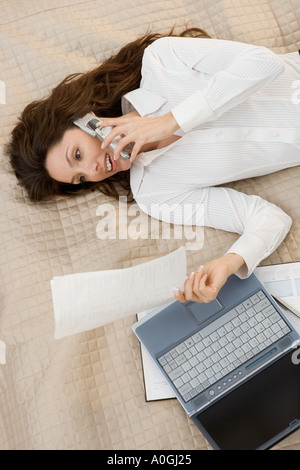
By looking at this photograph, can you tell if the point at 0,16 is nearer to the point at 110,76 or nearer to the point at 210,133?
the point at 110,76

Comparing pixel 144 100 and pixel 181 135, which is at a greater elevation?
pixel 144 100

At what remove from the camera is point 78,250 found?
4.78 ft

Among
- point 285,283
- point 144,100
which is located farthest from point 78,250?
point 285,283

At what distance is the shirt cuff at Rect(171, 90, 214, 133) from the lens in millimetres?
1241

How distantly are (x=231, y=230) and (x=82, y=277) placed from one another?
0.53 m

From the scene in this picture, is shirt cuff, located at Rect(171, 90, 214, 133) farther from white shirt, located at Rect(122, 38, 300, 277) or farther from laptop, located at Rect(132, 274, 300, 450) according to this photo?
laptop, located at Rect(132, 274, 300, 450)

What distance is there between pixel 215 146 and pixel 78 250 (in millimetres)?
477

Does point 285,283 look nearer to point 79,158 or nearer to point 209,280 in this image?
point 209,280

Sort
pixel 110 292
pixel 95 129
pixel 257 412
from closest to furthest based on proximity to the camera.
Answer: pixel 110 292 < pixel 257 412 < pixel 95 129

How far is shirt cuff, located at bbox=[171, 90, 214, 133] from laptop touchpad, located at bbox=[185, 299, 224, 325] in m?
0.44

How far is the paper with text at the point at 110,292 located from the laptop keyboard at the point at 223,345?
198mm
